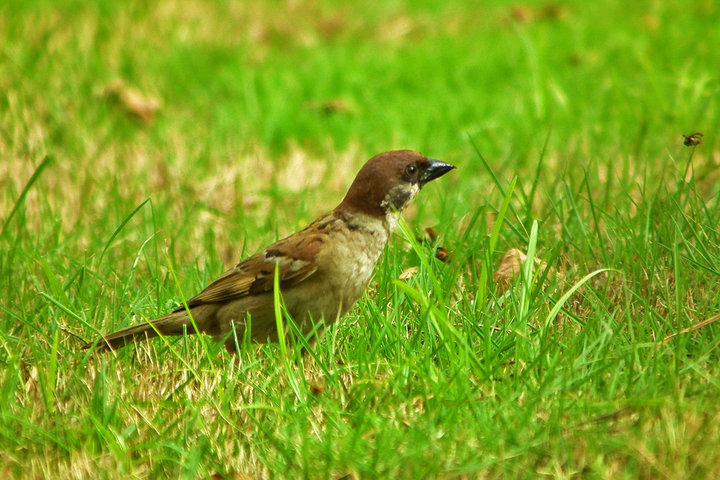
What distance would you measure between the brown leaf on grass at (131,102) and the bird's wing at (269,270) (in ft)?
11.2

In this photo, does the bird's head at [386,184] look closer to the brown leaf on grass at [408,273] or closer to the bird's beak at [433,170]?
the bird's beak at [433,170]

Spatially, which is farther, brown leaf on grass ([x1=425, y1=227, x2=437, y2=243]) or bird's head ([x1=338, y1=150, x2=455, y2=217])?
brown leaf on grass ([x1=425, y1=227, x2=437, y2=243])

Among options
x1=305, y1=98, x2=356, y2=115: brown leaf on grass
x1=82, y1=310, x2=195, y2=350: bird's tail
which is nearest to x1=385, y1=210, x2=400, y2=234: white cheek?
x1=82, y1=310, x2=195, y2=350: bird's tail

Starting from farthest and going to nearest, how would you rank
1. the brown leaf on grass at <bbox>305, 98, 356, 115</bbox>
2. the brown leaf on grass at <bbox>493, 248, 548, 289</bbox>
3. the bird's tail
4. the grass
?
the brown leaf on grass at <bbox>305, 98, 356, 115</bbox>, the brown leaf on grass at <bbox>493, 248, 548, 289</bbox>, the bird's tail, the grass

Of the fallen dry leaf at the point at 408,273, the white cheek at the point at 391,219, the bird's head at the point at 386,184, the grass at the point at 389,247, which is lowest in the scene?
the fallen dry leaf at the point at 408,273

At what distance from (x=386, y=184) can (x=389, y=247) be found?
0.68m

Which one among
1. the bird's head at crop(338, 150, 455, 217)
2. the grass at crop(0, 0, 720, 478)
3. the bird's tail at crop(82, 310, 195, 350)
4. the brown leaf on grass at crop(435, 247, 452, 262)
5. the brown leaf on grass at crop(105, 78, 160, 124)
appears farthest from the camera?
the brown leaf on grass at crop(105, 78, 160, 124)

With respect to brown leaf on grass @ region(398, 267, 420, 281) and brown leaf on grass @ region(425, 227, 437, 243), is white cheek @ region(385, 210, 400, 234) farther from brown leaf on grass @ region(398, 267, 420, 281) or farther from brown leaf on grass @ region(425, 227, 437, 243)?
brown leaf on grass @ region(425, 227, 437, 243)

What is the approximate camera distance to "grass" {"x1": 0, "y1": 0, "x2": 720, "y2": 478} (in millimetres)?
3018

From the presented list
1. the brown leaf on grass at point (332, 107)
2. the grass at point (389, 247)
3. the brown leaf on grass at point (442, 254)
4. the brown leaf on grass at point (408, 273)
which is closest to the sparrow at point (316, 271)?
the grass at point (389, 247)

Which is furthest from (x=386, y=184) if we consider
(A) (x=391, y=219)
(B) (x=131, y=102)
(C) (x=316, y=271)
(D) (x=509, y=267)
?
(B) (x=131, y=102)

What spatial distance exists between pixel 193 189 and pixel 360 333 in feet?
9.49

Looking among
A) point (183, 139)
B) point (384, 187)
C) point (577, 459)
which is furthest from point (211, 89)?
point (577, 459)

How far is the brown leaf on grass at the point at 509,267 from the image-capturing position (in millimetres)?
4288
